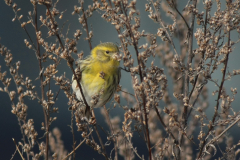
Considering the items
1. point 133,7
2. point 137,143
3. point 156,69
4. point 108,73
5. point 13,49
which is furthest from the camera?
point 13,49

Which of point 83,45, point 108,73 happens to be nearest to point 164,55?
point 108,73

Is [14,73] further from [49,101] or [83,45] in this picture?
[83,45]

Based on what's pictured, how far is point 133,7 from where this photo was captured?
140 centimetres

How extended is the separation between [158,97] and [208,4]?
61 centimetres

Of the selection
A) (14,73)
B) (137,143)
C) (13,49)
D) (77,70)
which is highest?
(13,49)

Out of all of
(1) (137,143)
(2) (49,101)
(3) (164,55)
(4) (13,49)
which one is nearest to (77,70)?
(2) (49,101)

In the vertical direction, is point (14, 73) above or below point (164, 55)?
above

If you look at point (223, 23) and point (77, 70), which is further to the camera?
point (77, 70)

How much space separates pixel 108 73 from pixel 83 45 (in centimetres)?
331

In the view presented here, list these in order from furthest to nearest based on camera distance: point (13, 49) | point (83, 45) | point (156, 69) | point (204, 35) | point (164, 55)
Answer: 1. point (83, 45)
2. point (13, 49)
3. point (164, 55)
4. point (204, 35)
5. point (156, 69)

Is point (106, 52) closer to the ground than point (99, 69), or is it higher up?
higher up

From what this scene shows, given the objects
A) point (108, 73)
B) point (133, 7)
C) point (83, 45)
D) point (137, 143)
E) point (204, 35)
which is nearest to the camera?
point (133, 7)

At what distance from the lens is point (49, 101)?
1673 mm

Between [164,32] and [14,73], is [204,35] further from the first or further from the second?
[14,73]
